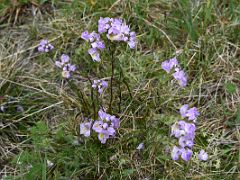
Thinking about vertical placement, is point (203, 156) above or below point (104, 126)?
below

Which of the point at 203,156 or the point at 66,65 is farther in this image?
the point at 66,65

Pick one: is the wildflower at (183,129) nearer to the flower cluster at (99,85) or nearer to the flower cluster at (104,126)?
the flower cluster at (104,126)

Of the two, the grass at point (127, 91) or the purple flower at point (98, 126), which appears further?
the grass at point (127, 91)

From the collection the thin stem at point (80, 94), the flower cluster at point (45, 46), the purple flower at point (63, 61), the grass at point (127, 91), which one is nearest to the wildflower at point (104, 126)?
the grass at point (127, 91)

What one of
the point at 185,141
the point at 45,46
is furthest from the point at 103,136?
the point at 45,46

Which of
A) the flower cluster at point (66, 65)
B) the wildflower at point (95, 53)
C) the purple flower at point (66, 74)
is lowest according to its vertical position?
the purple flower at point (66, 74)

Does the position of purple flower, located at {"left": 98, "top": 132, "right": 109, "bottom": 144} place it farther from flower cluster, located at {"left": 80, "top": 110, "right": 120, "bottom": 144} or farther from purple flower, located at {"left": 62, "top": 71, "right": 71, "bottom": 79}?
purple flower, located at {"left": 62, "top": 71, "right": 71, "bottom": 79}

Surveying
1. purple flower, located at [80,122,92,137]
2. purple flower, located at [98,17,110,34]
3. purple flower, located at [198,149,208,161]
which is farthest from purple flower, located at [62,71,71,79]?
purple flower, located at [198,149,208,161]

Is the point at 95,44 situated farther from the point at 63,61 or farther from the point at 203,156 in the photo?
the point at 203,156

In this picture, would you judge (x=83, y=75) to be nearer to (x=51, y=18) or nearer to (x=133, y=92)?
(x=133, y=92)
